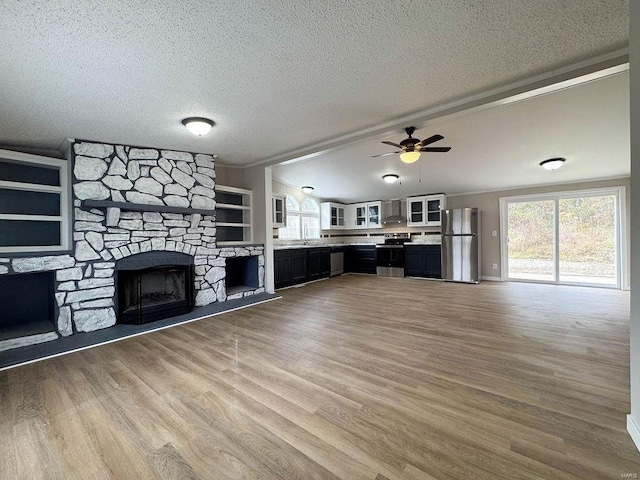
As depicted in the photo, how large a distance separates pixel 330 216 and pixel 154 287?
16.2 feet

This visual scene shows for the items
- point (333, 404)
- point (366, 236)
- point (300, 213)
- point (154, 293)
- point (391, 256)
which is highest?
point (300, 213)

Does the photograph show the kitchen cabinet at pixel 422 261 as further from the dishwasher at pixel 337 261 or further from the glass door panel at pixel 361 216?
the dishwasher at pixel 337 261

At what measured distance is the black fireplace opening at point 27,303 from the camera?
3307mm

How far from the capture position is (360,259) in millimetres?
8125

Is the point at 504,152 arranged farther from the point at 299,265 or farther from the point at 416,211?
the point at 299,265

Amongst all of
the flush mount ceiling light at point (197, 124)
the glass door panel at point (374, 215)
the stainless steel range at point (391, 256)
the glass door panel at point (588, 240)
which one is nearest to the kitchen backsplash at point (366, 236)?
the stainless steel range at point (391, 256)

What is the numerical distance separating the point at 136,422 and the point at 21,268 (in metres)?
2.64

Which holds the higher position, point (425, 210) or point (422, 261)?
point (425, 210)

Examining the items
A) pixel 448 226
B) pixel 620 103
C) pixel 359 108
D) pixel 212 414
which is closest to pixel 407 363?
pixel 212 414

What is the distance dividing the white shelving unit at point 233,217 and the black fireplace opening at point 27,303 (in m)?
2.41

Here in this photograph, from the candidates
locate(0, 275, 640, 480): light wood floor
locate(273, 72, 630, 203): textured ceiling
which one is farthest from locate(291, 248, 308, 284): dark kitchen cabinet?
locate(0, 275, 640, 480): light wood floor

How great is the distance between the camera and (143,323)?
12.1ft

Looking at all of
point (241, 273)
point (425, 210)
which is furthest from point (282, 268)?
point (425, 210)

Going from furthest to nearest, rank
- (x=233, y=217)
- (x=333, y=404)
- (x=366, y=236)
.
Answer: (x=366, y=236)
(x=233, y=217)
(x=333, y=404)
